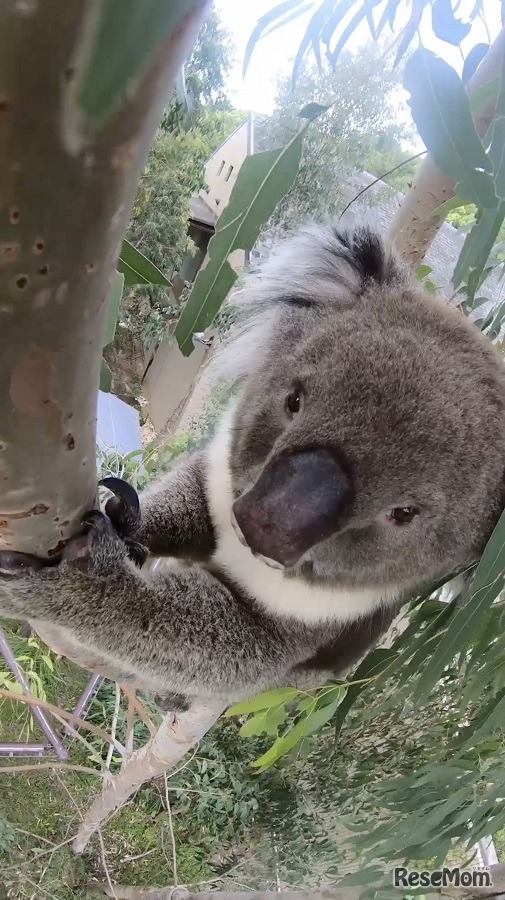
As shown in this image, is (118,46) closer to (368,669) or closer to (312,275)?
(312,275)

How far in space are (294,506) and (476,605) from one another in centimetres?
34

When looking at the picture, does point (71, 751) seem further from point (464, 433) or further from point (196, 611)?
point (464, 433)

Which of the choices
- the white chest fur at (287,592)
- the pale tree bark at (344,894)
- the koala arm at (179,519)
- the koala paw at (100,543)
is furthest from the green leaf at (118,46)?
the pale tree bark at (344,894)

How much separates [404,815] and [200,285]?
1.46 metres

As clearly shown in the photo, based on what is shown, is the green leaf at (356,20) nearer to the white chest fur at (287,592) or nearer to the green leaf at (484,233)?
the green leaf at (484,233)

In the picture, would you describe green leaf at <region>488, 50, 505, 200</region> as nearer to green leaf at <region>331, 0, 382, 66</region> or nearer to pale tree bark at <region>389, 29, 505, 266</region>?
green leaf at <region>331, 0, 382, 66</region>

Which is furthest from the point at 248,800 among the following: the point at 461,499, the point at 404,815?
the point at 461,499

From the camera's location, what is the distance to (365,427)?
0.90 meters

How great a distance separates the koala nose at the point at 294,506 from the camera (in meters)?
0.85

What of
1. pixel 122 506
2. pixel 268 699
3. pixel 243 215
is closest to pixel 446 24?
pixel 243 215

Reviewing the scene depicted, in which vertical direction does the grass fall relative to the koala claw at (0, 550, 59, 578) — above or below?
below

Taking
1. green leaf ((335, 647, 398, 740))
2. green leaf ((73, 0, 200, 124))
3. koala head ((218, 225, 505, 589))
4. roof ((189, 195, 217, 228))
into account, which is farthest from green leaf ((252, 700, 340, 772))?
roof ((189, 195, 217, 228))

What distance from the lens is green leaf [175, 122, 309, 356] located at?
0.78 meters

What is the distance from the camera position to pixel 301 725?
1526mm
